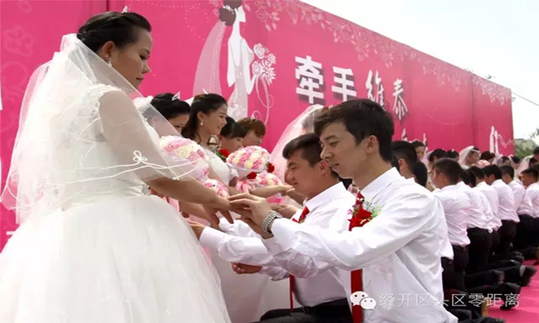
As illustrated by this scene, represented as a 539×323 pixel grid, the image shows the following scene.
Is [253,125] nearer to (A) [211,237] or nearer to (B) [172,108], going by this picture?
(B) [172,108]

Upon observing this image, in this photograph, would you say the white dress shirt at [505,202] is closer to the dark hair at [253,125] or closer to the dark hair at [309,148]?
the dark hair at [253,125]

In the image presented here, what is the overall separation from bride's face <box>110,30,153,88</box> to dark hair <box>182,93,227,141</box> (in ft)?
3.62

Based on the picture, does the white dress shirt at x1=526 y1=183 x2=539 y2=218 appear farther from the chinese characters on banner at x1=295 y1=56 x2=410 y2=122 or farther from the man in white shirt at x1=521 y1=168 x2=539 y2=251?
the chinese characters on banner at x1=295 y1=56 x2=410 y2=122

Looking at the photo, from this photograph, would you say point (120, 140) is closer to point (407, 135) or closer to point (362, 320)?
point (362, 320)

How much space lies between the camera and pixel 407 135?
24.7 ft

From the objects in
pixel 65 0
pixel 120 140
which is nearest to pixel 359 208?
pixel 120 140

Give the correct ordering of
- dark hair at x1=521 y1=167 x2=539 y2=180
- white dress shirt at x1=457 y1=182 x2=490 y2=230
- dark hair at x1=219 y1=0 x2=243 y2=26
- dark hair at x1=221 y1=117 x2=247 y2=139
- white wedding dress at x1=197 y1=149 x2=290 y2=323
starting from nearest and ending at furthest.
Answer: white wedding dress at x1=197 y1=149 x2=290 y2=323
dark hair at x1=221 y1=117 x2=247 y2=139
dark hair at x1=219 y1=0 x2=243 y2=26
white dress shirt at x1=457 y1=182 x2=490 y2=230
dark hair at x1=521 y1=167 x2=539 y2=180

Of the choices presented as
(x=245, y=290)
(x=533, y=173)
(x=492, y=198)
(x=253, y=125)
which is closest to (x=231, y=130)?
(x=253, y=125)

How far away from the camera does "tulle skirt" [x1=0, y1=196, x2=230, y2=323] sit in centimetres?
137

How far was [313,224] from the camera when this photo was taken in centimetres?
217

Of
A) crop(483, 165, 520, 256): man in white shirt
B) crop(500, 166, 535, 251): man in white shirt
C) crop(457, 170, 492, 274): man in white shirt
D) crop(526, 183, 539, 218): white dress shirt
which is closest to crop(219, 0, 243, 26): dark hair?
crop(457, 170, 492, 274): man in white shirt

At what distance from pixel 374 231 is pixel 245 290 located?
1146 mm

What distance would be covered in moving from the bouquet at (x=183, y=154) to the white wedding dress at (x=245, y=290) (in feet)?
2.38

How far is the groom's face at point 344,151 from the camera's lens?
1.74 meters
